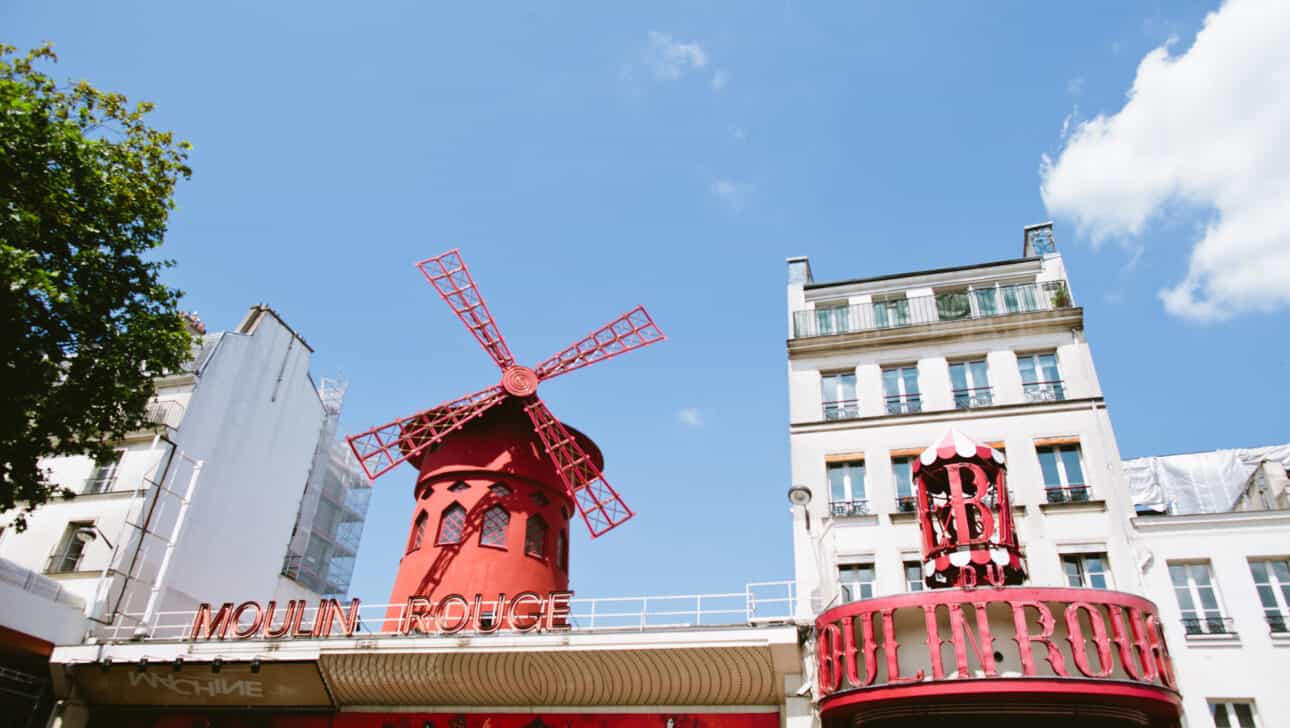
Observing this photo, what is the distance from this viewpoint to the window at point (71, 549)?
18.9 m

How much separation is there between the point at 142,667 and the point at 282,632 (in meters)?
2.86

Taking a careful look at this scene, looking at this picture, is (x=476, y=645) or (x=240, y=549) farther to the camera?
(x=240, y=549)

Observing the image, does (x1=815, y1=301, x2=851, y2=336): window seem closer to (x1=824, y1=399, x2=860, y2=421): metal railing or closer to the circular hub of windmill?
(x1=824, y1=399, x2=860, y2=421): metal railing

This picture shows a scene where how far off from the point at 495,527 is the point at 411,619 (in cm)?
309

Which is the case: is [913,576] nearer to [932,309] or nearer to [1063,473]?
[1063,473]

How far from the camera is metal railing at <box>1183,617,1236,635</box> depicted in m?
12.6

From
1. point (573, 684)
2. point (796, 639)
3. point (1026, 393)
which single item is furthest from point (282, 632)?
point (1026, 393)

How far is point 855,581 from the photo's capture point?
1433 cm

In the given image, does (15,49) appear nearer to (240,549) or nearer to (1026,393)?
(240,549)

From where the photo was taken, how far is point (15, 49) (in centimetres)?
1315

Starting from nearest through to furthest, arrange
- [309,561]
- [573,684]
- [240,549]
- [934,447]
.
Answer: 1. [934,447]
2. [573,684]
3. [240,549]
4. [309,561]

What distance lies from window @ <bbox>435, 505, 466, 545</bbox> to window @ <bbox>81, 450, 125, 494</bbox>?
817 cm

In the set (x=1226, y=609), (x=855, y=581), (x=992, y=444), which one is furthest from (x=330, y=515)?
(x=1226, y=609)

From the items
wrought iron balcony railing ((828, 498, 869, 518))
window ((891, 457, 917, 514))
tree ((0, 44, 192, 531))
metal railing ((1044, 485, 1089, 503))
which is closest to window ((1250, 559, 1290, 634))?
metal railing ((1044, 485, 1089, 503))
